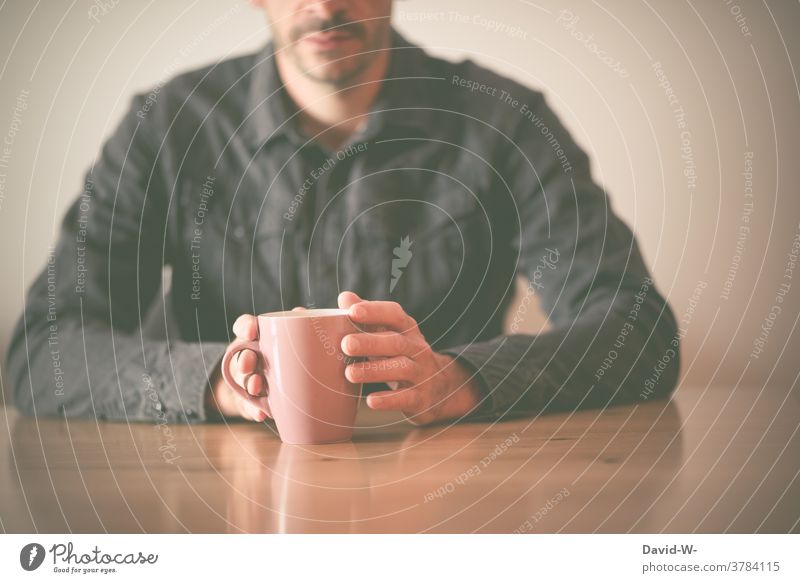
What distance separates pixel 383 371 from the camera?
0.42m

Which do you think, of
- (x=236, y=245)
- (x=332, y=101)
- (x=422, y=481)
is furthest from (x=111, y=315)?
(x=422, y=481)

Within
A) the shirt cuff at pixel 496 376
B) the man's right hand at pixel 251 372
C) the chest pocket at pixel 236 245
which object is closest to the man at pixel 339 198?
the chest pocket at pixel 236 245

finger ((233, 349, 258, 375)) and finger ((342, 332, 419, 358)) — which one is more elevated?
finger ((342, 332, 419, 358))

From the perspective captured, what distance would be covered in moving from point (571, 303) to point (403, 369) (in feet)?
0.77

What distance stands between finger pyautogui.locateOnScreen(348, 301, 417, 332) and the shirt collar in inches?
11.1

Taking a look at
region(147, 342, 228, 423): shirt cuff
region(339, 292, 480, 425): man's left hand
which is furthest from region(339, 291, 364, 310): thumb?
region(147, 342, 228, 423): shirt cuff

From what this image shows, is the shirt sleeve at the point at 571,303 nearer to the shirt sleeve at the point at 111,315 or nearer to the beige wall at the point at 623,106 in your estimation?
the beige wall at the point at 623,106

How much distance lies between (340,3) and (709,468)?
1.46 ft

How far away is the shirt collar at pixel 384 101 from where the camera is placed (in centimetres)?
67

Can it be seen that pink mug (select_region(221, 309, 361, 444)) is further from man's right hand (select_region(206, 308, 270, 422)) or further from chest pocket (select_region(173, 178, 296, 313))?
chest pocket (select_region(173, 178, 296, 313))

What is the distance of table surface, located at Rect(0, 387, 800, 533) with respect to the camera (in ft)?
1.10
